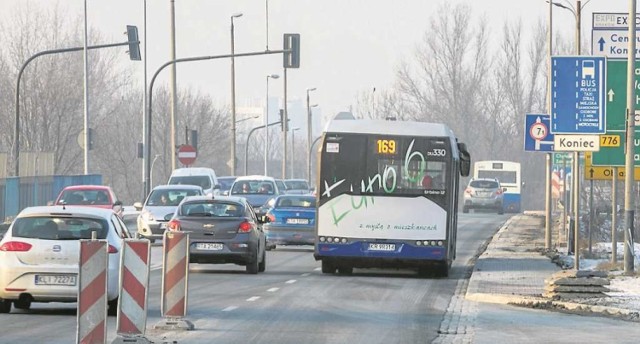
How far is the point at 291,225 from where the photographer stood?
40688mm

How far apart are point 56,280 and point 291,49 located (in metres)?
29.3

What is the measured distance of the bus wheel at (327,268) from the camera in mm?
31453

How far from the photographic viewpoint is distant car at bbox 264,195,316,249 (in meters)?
40.4

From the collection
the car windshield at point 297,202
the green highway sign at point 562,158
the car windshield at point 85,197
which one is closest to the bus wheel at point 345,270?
the car windshield at point 297,202

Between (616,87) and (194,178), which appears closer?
(616,87)

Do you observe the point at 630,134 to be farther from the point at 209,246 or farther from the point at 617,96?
the point at 209,246

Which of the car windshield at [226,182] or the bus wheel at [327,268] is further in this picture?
the car windshield at [226,182]

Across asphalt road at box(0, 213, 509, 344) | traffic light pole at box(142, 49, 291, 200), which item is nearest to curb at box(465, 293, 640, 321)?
asphalt road at box(0, 213, 509, 344)

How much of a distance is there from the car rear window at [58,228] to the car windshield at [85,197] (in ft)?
83.2

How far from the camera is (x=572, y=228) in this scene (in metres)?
39.9

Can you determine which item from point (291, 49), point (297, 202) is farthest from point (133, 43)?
point (297, 202)

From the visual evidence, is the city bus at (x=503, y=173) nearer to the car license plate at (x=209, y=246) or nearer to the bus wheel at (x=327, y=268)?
the bus wheel at (x=327, y=268)

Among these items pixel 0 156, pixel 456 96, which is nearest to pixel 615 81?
pixel 0 156

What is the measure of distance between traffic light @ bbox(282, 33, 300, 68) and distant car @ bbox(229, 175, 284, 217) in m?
7.84
